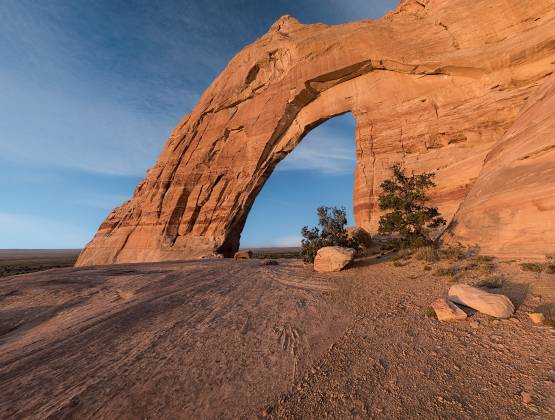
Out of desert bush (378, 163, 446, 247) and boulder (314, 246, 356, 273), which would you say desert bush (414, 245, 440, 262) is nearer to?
desert bush (378, 163, 446, 247)

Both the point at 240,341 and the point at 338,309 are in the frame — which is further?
the point at 338,309

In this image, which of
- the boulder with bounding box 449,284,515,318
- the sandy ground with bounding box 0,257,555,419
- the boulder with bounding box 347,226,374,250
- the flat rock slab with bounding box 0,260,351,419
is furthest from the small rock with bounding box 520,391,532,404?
the boulder with bounding box 347,226,374,250

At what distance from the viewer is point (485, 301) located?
18.9 ft

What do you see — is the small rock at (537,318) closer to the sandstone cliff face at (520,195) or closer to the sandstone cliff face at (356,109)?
the sandstone cliff face at (520,195)

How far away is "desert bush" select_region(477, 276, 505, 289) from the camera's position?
281 inches

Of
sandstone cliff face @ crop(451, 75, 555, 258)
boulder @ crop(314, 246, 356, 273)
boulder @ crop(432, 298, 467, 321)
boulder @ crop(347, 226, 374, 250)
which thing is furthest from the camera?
boulder @ crop(347, 226, 374, 250)

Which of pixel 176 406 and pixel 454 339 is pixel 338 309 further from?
pixel 176 406

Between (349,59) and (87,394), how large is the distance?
27.3 metres

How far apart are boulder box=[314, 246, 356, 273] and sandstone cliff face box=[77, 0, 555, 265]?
4883 mm

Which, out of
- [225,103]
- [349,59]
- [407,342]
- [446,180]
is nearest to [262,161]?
[225,103]

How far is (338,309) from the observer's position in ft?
23.8

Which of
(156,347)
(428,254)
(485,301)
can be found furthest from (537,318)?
(156,347)

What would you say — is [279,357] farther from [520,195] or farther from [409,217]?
[409,217]

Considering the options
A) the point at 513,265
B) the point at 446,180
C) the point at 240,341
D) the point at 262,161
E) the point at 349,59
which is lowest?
the point at 240,341
